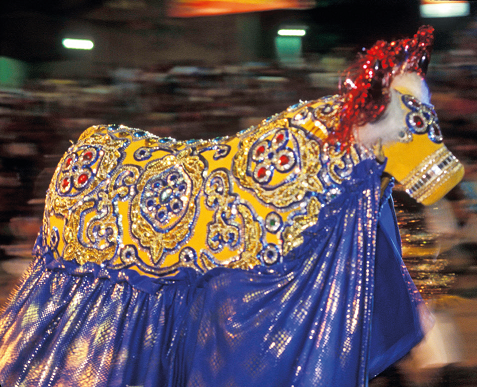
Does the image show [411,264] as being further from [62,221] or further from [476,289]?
[62,221]

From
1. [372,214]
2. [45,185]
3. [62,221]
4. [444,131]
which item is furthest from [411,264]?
[45,185]

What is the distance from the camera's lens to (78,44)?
4.00m

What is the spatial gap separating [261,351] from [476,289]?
1.93 metres

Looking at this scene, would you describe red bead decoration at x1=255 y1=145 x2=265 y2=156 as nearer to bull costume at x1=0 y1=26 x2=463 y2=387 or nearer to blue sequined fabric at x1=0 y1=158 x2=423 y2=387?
bull costume at x1=0 y1=26 x2=463 y2=387

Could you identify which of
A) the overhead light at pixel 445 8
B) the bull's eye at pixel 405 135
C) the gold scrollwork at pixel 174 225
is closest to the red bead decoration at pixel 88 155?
the gold scrollwork at pixel 174 225

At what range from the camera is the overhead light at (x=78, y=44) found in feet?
13.0

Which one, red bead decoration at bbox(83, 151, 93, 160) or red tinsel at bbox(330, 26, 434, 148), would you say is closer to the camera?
red tinsel at bbox(330, 26, 434, 148)

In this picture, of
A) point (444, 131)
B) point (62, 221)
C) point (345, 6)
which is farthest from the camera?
point (345, 6)

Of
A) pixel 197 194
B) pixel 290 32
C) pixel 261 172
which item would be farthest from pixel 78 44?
pixel 261 172

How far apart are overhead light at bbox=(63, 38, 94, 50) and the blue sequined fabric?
3046mm

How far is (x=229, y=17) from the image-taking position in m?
3.72

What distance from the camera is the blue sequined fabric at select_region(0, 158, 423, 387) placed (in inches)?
38.6

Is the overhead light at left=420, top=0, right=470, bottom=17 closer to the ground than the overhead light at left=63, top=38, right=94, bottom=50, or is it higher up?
closer to the ground

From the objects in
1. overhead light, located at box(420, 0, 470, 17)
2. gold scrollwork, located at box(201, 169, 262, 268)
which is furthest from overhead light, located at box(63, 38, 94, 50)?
gold scrollwork, located at box(201, 169, 262, 268)
